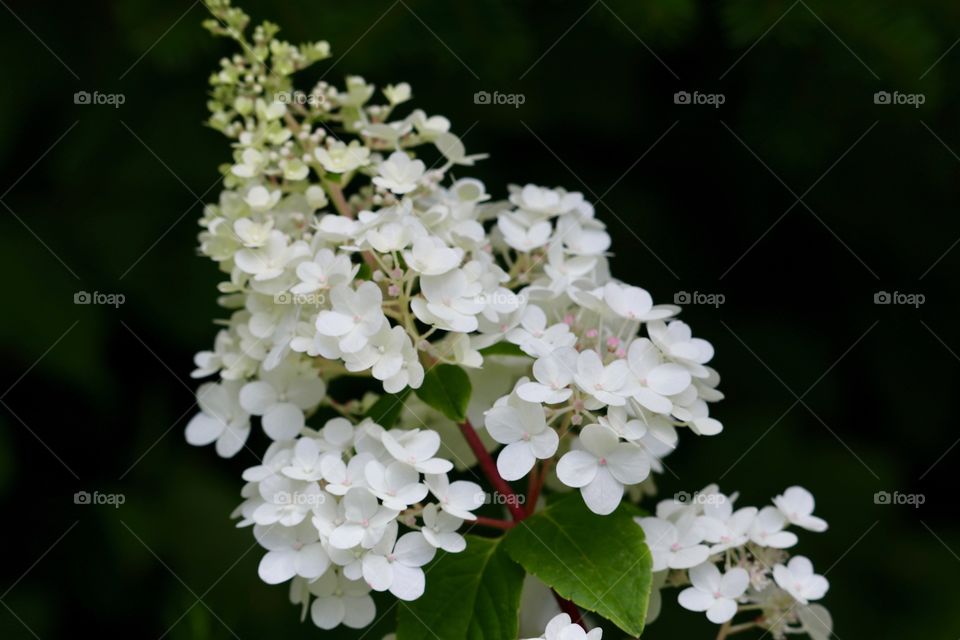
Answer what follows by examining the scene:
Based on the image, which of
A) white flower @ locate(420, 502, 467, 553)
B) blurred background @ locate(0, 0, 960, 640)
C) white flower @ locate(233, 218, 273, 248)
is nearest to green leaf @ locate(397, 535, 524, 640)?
white flower @ locate(420, 502, 467, 553)

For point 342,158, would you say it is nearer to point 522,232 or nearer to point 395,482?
point 522,232

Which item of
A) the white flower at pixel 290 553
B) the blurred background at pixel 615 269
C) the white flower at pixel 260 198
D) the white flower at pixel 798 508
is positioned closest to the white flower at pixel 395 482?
the white flower at pixel 290 553

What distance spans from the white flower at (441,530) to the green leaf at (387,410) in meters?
0.21

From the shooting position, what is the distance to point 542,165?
8.64 ft

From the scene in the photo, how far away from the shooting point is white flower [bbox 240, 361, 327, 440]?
138cm

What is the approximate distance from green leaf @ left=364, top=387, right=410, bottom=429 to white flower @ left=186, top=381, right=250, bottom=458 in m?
0.21

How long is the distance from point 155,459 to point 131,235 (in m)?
0.56

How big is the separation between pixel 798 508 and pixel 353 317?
0.69m

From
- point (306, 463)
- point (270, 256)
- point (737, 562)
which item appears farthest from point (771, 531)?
point (270, 256)

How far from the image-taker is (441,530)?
1197 mm

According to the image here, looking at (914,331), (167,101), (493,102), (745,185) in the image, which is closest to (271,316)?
(493,102)

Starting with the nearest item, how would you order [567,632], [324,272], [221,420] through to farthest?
[567,632] < [324,272] < [221,420]

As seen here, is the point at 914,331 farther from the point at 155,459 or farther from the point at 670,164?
the point at 155,459

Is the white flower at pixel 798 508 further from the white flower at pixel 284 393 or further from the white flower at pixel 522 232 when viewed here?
the white flower at pixel 284 393
